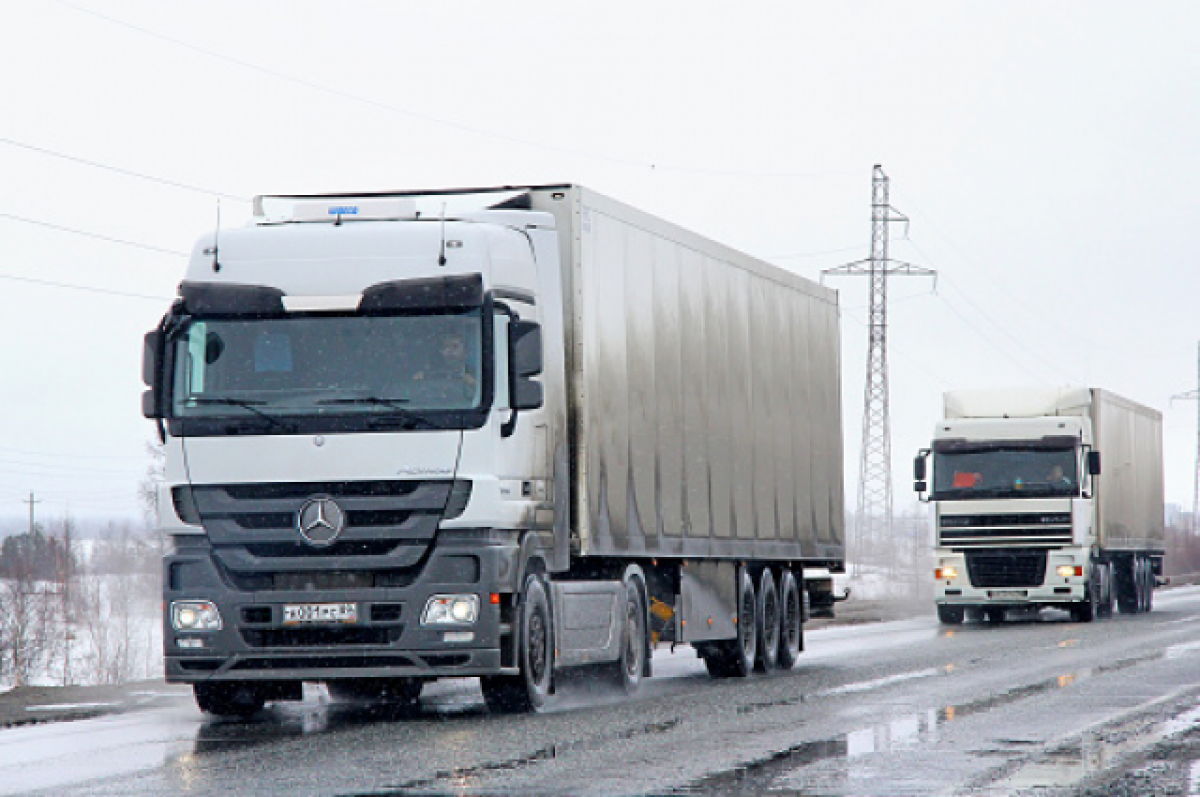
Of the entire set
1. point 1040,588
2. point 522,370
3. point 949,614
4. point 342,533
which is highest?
point 522,370

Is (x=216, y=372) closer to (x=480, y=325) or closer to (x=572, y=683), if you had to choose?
(x=480, y=325)

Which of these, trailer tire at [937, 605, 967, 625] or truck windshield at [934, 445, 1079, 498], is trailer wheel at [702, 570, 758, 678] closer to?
truck windshield at [934, 445, 1079, 498]

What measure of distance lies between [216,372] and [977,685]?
7.13 metres

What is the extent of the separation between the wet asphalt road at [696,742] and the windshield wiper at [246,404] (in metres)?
2.02

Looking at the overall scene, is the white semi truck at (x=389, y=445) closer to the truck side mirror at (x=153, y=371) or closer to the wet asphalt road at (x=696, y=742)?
the truck side mirror at (x=153, y=371)

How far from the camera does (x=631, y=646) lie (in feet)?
52.7

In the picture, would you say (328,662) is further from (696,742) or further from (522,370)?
(696,742)

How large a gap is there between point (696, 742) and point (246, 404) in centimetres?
392

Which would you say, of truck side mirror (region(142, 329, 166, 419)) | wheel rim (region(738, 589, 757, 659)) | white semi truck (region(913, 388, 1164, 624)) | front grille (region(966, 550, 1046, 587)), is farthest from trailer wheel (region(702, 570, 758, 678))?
front grille (region(966, 550, 1046, 587))

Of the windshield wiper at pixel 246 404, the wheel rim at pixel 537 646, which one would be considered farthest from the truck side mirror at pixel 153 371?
the wheel rim at pixel 537 646

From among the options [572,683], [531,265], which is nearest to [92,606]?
[572,683]

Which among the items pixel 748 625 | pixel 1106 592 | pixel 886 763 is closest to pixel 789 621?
pixel 748 625

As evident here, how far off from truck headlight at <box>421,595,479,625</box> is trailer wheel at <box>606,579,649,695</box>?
107 inches

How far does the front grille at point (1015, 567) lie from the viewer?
108 feet
